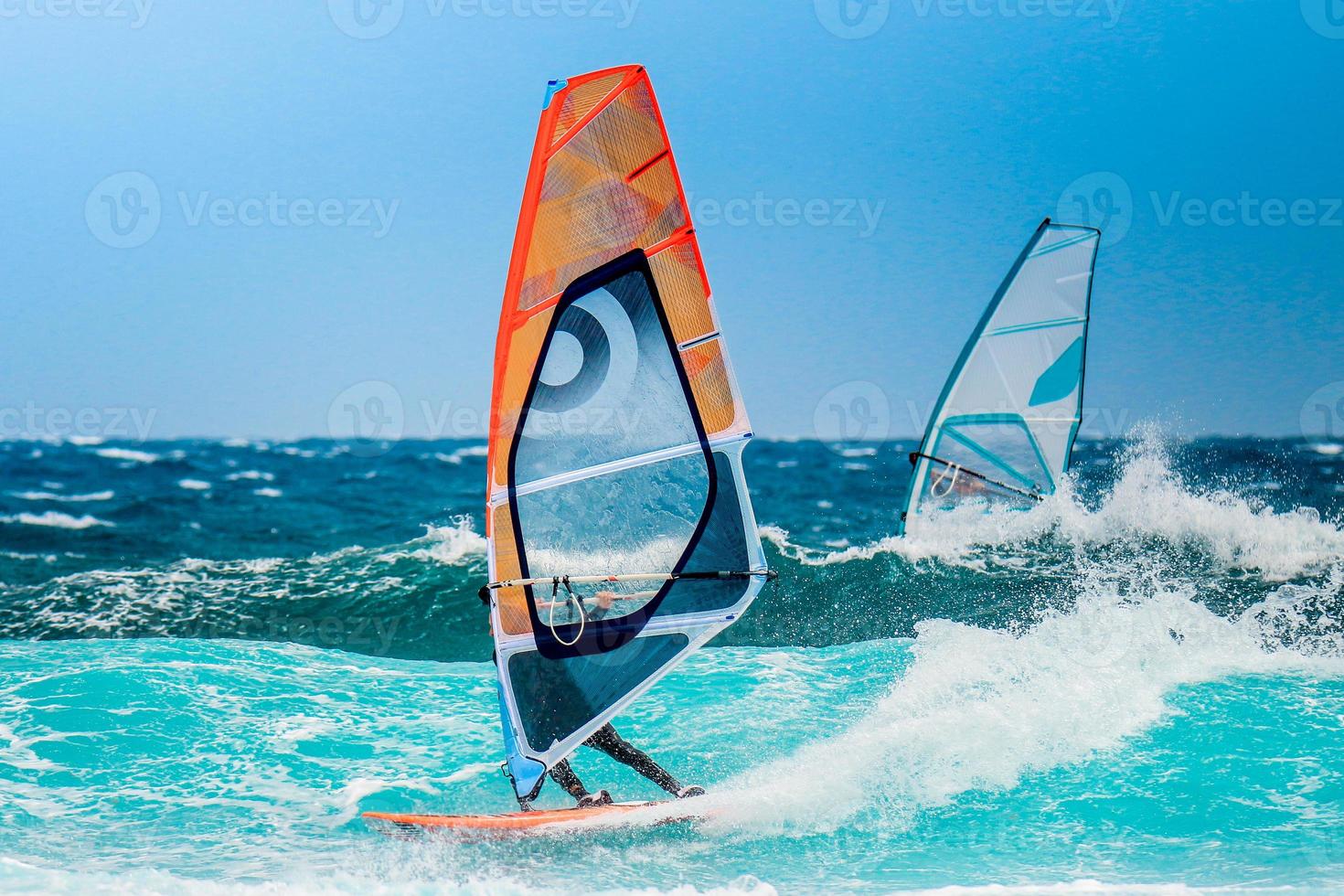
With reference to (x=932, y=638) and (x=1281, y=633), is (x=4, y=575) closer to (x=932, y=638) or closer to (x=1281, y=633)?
(x=932, y=638)

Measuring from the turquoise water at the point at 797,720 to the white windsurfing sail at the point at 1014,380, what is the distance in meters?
0.73

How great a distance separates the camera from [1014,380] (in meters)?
8.45

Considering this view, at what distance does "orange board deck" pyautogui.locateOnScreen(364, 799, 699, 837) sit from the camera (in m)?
3.64

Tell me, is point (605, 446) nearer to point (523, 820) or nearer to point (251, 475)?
point (523, 820)

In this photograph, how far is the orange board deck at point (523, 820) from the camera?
143 inches

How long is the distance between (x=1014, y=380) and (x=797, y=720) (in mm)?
4020

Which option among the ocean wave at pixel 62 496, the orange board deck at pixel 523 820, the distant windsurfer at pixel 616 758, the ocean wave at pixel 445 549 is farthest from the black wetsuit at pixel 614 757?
the ocean wave at pixel 62 496

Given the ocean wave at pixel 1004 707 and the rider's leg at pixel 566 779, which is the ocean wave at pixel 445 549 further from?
the rider's leg at pixel 566 779

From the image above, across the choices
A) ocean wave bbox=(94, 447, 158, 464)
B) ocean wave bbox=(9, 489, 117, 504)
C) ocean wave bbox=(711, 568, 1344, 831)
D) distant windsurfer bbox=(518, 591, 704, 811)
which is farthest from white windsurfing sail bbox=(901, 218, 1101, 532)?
ocean wave bbox=(94, 447, 158, 464)

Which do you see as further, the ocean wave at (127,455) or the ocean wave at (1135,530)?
the ocean wave at (127,455)

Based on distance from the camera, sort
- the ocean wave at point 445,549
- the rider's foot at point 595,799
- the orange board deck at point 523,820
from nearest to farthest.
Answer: the orange board deck at point 523,820, the rider's foot at point 595,799, the ocean wave at point 445,549

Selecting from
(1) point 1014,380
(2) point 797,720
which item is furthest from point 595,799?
(1) point 1014,380

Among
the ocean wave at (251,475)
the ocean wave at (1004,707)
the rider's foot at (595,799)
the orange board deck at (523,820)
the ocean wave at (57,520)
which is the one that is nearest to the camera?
the orange board deck at (523,820)

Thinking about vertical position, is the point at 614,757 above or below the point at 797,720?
above
